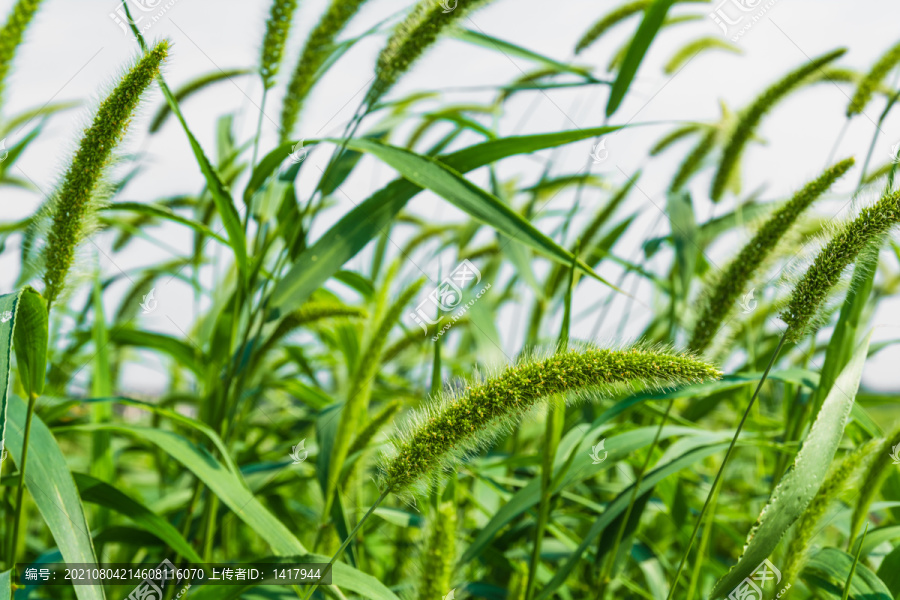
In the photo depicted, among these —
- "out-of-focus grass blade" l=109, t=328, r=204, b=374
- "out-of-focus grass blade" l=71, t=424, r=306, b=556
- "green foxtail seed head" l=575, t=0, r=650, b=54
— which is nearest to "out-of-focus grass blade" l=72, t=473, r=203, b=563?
"out-of-focus grass blade" l=71, t=424, r=306, b=556

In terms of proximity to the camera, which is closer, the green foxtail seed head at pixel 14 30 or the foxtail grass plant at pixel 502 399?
the foxtail grass plant at pixel 502 399

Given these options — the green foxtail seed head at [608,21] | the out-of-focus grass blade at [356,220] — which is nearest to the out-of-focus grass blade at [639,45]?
the out-of-focus grass blade at [356,220]

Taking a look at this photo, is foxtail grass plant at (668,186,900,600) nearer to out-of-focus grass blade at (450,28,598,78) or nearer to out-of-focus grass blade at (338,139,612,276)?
out-of-focus grass blade at (338,139,612,276)

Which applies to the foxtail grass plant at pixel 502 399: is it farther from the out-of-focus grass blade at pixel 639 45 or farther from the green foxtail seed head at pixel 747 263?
the out-of-focus grass blade at pixel 639 45

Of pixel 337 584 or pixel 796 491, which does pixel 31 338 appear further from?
pixel 796 491

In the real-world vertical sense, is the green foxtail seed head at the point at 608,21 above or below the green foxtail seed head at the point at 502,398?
above

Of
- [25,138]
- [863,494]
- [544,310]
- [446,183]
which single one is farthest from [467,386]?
[25,138]

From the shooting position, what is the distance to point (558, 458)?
68.9 inches

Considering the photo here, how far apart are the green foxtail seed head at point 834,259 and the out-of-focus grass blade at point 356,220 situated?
59cm

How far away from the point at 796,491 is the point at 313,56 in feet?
5.19

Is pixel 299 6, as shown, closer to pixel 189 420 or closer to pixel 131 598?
pixel 189 420

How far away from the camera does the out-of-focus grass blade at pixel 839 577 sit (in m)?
1.31

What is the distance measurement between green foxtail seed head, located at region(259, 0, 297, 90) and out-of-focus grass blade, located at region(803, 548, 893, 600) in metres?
1.85

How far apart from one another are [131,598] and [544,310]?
1513 millimetres
